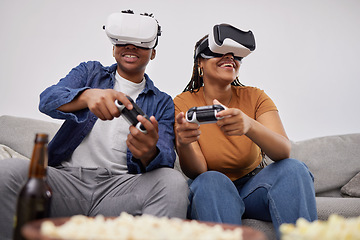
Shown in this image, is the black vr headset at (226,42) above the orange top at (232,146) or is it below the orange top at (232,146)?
above

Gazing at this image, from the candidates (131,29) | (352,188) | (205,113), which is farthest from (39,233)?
(352,188)

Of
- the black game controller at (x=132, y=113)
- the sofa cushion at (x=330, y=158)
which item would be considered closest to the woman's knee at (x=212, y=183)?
the black game controller at (x=132, y=113)

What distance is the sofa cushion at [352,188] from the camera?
2.46 meters

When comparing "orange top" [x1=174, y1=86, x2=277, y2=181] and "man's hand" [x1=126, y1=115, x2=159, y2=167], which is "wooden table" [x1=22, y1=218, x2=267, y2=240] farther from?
"orange top" [x1=174, y1=86, x2=277, y2=181]

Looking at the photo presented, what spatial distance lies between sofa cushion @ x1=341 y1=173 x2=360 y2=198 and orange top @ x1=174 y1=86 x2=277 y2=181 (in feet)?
3.14

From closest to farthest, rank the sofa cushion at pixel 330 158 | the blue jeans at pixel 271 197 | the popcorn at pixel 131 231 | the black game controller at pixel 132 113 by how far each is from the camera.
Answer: the popcorn at pixel 131 231 < the black game controller at pixel 132 113 < the blue jeans at pixel 271 197 < the sofa cushion at pixel 330 158

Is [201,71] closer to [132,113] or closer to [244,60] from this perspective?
[132,113]

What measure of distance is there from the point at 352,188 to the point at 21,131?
2.02 metres

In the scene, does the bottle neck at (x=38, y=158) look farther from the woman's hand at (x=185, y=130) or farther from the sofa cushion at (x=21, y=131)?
the sofa cushion at (x=21, y=131)

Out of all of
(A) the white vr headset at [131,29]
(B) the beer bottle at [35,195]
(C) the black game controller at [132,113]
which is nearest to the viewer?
(B) the beer bottle at [35,195]

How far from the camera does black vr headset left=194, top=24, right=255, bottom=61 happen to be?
1771 mm

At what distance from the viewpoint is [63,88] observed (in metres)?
1.51

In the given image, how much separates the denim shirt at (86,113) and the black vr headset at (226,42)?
0.97ft

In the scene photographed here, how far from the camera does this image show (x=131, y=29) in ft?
5.53
